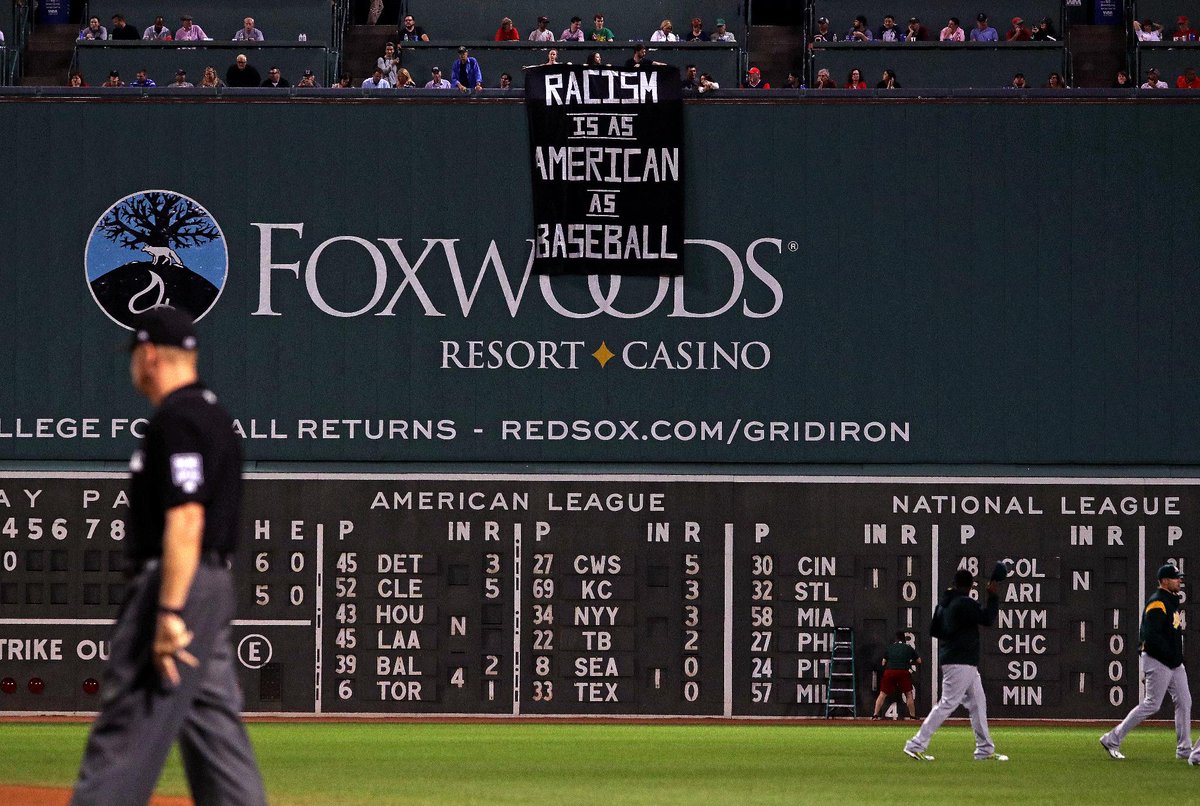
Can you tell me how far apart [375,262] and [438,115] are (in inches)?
74.1

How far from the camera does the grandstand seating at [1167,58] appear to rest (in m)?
23.3

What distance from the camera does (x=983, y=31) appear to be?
24.8 meters

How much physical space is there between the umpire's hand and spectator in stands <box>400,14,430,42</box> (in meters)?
19.4

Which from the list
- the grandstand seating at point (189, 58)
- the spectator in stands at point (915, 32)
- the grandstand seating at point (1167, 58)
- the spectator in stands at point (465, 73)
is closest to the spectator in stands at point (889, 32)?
the spectator in stands at point (915, 32)

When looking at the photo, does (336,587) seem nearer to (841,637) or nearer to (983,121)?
(841,637)

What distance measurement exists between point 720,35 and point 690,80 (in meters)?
3.76

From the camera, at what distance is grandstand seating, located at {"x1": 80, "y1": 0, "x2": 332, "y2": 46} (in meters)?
25.6

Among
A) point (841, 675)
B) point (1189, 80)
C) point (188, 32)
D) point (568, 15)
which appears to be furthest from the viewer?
point (568, 15)

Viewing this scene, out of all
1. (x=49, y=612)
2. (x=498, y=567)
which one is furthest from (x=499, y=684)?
(x=49, y=612)

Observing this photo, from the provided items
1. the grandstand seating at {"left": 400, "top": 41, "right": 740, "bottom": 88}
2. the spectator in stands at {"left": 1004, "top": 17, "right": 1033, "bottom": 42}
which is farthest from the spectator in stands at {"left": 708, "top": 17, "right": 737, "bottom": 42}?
the spectator in stands at {"left": 1004, "top": 17, "right": 1033, "bottom": 42}

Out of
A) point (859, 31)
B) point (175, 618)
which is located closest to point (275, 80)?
point (859, 31)

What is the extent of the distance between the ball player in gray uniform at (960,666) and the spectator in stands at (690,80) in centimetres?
780

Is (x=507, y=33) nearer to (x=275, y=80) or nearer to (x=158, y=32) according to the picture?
(x=275, y=80)

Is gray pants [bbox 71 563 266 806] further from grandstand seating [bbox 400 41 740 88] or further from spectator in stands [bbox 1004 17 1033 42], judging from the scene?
spectator in stands [bbox 1004 17 1033 42]
